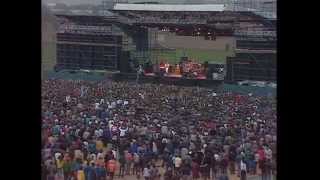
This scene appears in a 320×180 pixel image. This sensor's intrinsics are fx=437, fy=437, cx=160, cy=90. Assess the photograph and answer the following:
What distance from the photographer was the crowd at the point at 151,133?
1.29m

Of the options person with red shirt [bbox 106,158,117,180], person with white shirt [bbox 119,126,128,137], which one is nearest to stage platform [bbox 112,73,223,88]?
person with white shirt [bbox 119,126,128,137]

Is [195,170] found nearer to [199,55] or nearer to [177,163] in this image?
[177,163]

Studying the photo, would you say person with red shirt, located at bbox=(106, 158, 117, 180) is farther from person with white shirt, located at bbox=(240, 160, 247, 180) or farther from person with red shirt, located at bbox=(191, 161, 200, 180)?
person with white shirt, located at bbox=(240, 160, 247, 180)

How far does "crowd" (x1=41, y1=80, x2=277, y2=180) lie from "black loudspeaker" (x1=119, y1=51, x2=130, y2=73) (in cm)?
5

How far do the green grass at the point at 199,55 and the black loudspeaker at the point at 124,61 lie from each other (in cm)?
11

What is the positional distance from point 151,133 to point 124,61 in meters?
0.25

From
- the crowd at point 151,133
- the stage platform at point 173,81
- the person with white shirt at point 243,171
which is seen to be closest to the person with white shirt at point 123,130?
the crowd at point 151,133

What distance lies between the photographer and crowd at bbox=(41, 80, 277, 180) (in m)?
1.29

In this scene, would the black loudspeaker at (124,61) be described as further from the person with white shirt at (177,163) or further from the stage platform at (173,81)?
the person with white shirt at (177,163)

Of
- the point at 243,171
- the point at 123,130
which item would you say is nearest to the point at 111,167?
the point at 123,130

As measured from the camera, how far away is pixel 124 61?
4.66 feet
